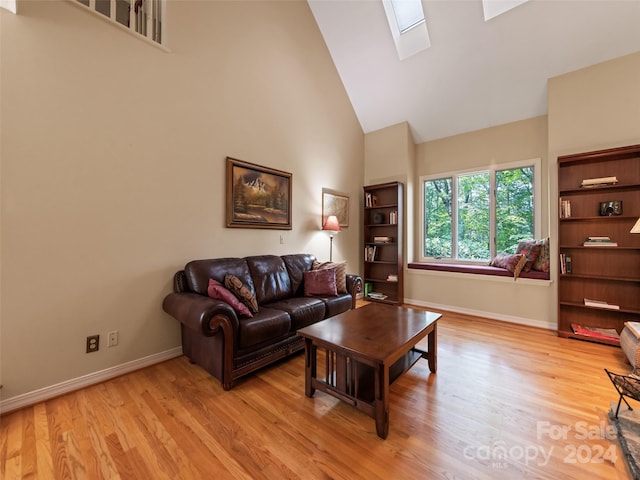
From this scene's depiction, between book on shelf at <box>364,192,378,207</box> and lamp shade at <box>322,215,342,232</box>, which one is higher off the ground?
book on shelf at <box>364,192,378,207</box>

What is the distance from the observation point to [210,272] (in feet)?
8.20

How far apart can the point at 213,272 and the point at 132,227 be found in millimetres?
760

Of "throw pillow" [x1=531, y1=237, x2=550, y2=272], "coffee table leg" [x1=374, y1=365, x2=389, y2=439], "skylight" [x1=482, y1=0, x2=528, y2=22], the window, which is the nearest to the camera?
"coffee table leg" [x1=374, y1=365, x2=389, y2=439]

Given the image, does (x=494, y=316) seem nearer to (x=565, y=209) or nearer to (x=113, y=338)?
(x=565, y=209)

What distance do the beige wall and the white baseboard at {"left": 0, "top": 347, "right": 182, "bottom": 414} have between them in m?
0.04

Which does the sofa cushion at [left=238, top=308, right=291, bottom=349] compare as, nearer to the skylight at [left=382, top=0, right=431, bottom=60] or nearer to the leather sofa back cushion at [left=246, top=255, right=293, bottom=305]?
the leather sofa back cushion at [left=246, top=255, right=293, bottom=305]

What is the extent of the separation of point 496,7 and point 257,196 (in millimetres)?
3395

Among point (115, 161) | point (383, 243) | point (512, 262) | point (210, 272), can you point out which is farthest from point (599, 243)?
point (115, 161)

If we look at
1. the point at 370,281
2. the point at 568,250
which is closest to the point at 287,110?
the point at 370,281

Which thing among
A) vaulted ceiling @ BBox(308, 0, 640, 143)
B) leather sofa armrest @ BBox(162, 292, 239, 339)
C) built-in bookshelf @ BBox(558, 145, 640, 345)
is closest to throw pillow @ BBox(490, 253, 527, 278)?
built-in bookshelf @ BBox(558, 145, 640, 345)

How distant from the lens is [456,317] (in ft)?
12.1

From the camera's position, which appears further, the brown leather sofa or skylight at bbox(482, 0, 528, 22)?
skylight at bbox(482, 0, 528, 22)

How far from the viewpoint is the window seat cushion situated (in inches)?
132

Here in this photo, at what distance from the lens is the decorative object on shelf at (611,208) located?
2.74 meters
